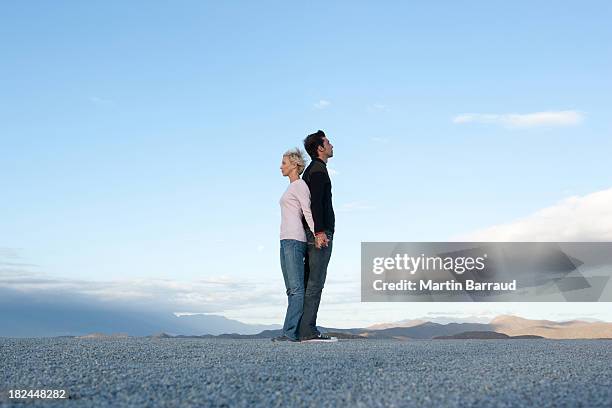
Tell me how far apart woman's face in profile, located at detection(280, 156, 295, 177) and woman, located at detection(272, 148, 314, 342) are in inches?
7.9

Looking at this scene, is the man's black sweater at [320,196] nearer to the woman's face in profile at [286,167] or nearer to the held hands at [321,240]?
the held hands at [321,240]

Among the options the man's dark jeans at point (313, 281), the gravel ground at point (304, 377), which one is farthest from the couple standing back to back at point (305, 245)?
the gravel ground at point (304, 377)

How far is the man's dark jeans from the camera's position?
8445 millimetres

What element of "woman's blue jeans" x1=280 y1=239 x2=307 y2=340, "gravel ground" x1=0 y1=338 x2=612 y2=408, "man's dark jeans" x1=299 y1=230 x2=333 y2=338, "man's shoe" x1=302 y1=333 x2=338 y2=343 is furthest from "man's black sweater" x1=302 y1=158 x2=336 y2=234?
"gravel ground" x1=0 y1=338 x2=612 y2=408

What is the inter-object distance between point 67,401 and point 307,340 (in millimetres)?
4820

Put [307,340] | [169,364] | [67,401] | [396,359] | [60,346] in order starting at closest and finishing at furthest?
[67,401], [169,364], [396,359], [60,346], [307,340]

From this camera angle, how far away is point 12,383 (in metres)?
4.38

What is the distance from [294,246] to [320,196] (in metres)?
0.65

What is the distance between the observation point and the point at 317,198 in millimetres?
8352

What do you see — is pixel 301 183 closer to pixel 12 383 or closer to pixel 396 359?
pixel 396 359

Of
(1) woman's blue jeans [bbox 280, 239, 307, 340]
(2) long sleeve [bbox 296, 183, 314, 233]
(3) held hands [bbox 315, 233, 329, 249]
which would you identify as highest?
(2) long sleeve [bbox 296, 183, 314, 233]

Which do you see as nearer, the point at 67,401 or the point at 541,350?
the point at 67,401

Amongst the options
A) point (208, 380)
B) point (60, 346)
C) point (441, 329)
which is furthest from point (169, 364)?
point (441, 329)

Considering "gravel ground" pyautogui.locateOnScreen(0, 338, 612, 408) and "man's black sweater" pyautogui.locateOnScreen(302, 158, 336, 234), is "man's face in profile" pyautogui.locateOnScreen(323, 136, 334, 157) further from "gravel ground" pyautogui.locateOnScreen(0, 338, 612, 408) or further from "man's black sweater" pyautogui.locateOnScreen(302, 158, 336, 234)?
"gravel ground" pyautogui.locateOnScreen(0, 338, 612, 408)
